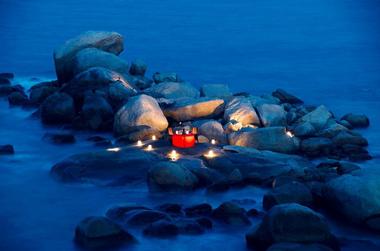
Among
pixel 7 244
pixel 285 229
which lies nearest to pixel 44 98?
pixel 7 244

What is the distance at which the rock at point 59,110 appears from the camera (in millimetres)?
23500

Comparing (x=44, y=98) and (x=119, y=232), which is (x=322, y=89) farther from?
(x=119, y=232)

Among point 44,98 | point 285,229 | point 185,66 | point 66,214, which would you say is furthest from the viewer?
point 185,66

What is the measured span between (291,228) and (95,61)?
12.6 meters

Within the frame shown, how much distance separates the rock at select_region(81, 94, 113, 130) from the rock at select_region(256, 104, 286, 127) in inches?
154

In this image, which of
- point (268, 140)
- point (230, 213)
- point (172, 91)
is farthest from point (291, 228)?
point (172, 91)

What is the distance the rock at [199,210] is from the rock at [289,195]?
3.66 ft

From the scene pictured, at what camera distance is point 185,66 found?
33.2 metres

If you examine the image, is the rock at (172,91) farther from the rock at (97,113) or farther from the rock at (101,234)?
the rock at (101,234)

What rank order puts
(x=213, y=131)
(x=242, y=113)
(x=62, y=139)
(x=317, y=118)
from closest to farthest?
(x=213, y=131) → (x=62, y=139) → (x=242, y=113) → (x=317, y=118)

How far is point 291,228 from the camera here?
1501cm

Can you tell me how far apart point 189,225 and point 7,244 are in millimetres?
3234

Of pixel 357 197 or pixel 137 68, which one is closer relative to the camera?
pixel 357 197

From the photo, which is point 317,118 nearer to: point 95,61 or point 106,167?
point 106,167
